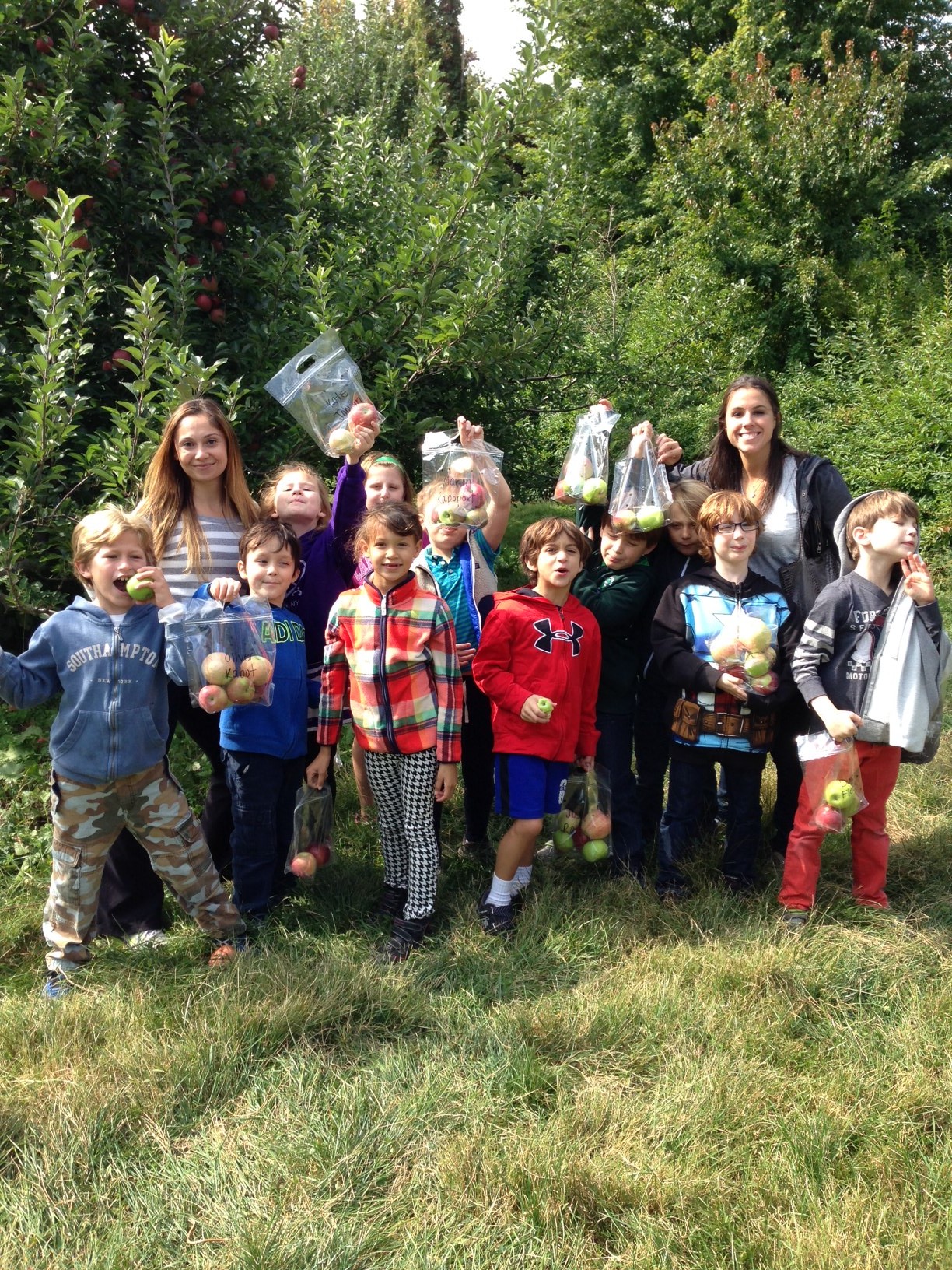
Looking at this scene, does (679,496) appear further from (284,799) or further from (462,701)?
(284,799)

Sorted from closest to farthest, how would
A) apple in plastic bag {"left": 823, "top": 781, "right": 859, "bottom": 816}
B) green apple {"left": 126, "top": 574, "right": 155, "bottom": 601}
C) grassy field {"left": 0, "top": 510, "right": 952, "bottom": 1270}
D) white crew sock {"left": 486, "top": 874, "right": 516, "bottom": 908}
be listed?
grassy field {"left": 0, "top": 510, "right": 952, "bottom": 1270} → green apple {"left": 126, "top": 574, "right": 155, "bottom": 601} → apple in plastic bag {"left": 823, "top": 781, "right": 859, "bottom": 816} → white crew sock {"left": 486, "top": 874, "right": 516, "bottom": 908}

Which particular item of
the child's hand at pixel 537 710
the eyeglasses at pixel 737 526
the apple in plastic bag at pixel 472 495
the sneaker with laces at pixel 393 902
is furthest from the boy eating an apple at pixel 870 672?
the sneaker with laces at pixel 393 902

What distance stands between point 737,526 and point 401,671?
1.43 m

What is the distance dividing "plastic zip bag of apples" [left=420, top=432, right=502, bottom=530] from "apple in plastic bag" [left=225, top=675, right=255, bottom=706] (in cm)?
106

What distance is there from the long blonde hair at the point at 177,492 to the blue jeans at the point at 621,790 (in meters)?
1.75

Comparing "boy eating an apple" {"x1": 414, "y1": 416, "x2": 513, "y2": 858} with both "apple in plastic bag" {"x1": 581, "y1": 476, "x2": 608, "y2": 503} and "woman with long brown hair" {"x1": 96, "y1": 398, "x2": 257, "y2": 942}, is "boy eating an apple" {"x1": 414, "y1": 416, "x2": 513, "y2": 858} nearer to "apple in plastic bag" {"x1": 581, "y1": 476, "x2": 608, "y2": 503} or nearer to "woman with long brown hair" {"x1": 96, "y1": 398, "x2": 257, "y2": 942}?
"apple in plastic bag" {"x1": 581, "y1": 476, "x2": 608, "y2": 503}

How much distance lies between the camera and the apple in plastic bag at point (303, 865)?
11.7 feet

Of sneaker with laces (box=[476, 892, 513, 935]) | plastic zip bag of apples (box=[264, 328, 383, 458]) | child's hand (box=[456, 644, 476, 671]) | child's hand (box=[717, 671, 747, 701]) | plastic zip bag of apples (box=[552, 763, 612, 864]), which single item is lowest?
sneaker with laces (box=[476, 892, 513, 935])

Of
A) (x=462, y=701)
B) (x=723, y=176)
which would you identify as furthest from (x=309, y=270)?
(x=723, y=176)

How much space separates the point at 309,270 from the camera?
15.8 feet

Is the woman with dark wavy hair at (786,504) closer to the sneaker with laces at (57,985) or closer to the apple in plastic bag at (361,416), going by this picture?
the apple in plastic bag at (361,416)

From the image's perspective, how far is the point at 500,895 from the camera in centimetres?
375

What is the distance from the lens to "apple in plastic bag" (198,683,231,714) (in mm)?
3131

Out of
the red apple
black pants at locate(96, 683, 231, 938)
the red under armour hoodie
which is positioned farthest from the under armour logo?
black pants at locate(96, 683, 231, 938)
